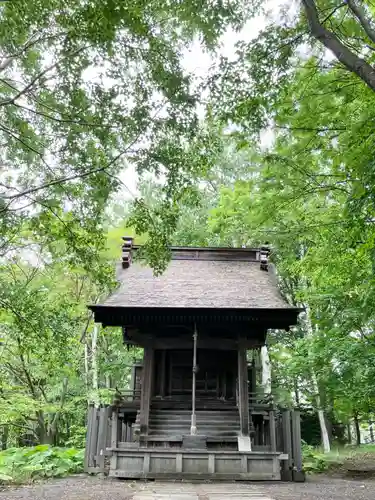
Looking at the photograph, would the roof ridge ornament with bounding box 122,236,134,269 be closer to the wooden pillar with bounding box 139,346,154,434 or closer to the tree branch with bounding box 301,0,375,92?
the wooden pillar with bounding box 139,346,154,434

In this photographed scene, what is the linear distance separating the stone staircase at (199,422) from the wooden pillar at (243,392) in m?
0.30

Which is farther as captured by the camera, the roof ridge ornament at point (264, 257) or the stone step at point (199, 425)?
the roof ridge ornament at point (264, 257)

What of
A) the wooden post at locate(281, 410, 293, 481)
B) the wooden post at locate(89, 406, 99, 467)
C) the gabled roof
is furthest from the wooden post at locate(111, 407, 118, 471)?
the wooden post at locate(281, 410, 293, 481)

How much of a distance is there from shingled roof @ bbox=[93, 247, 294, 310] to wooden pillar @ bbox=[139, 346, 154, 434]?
1.42 meters

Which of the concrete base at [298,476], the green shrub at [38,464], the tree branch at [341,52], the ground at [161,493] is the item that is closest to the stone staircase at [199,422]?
the concrete base at [298,476]

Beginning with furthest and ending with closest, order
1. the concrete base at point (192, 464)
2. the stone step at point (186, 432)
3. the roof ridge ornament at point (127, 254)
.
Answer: the roof ridge ornament at point (127, 254) < the stone step at point (186, 432) < the concrete base at point (192, 464)

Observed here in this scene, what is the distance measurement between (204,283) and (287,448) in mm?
4353

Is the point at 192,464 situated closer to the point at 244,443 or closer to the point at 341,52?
the point at 244,443

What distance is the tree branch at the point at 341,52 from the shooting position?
4.67 metres

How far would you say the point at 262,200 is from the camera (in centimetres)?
772

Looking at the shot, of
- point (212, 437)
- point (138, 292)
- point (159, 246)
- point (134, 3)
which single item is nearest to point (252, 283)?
point (138, 292)

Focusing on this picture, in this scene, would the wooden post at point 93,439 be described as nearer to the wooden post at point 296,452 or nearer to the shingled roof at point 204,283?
the shingled roof at point 204,283

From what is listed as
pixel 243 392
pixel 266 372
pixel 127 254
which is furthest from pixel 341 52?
pixel 266 372

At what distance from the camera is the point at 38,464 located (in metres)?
9.75
